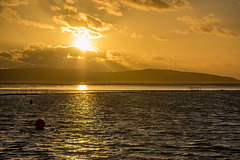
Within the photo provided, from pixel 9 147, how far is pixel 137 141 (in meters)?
13.1

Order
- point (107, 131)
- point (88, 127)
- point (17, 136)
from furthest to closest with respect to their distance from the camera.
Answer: point (88, 127), point (107, 131), point (17, 136)

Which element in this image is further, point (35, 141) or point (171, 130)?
point (171, 130)

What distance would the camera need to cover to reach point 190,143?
31.0m

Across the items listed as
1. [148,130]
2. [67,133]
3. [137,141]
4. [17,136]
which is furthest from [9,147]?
[148,130]

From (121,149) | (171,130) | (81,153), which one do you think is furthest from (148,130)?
(81,153)

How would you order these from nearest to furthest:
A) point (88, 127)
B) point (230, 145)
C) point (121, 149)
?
point (121, 149) < point (230, 145) < point (88, 127)

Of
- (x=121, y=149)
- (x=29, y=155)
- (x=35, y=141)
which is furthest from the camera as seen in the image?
(x=35, y=141)

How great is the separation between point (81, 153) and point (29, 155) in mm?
4552

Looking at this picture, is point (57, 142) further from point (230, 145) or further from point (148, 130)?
point (230, 145)

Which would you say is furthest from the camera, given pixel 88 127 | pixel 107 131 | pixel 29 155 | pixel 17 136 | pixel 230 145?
pixel 88 127

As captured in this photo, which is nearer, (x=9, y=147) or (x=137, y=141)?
(x=9, y=147)

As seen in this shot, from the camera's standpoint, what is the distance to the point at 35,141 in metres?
32.3

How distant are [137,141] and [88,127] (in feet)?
40.0

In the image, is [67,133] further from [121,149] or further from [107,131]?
[121,149]
